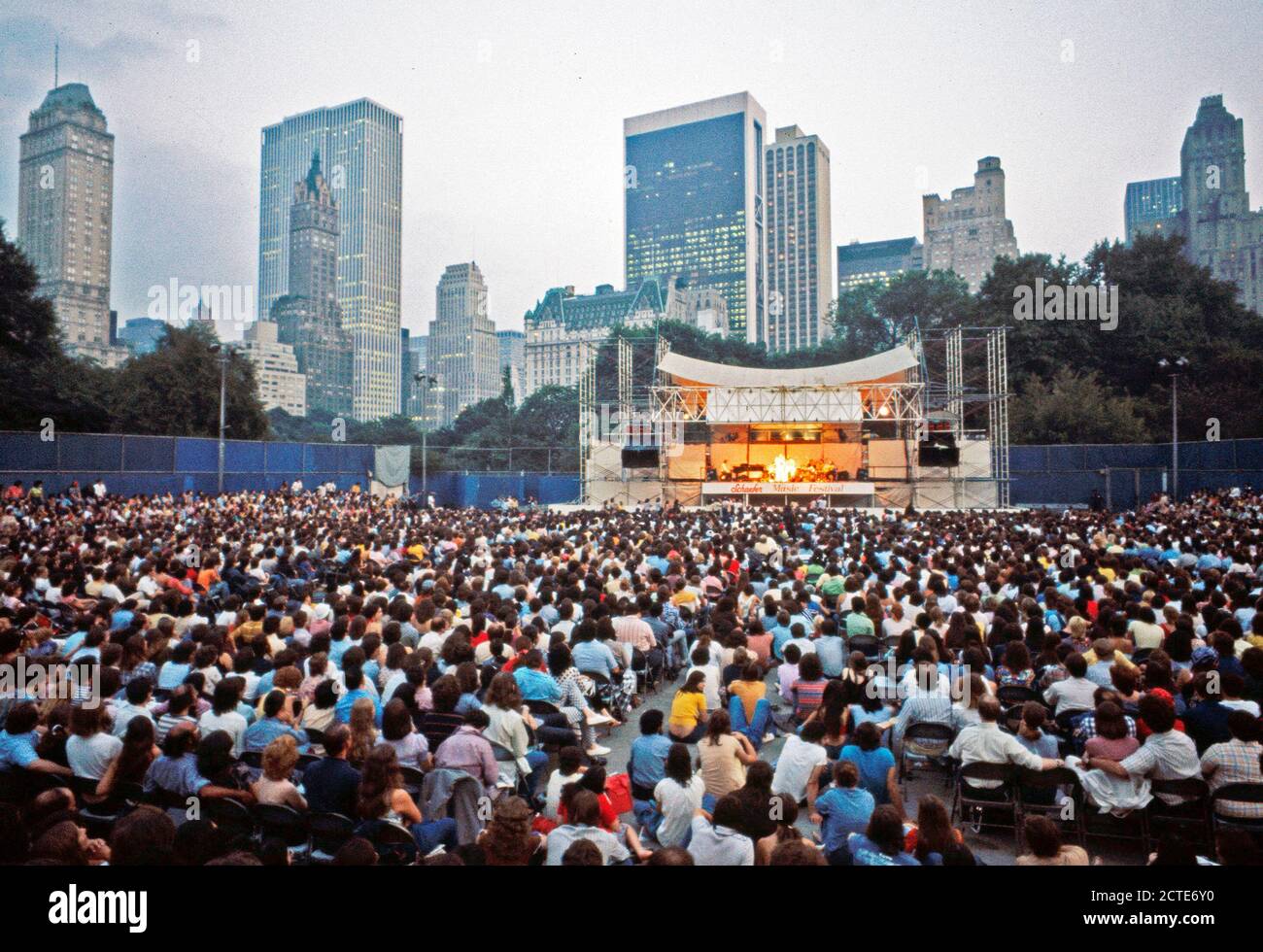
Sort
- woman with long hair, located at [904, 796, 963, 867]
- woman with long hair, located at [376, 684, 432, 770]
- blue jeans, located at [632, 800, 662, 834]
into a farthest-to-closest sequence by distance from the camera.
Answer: woman with long hair, located at [376, 684, 432, 770], blue jeans, located at [632, 800, 662, 834], woman with long hair, located at [904, 796, 963, 867]

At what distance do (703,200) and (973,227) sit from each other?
2162 inches

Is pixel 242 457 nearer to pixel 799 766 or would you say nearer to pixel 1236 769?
pixel 799 766

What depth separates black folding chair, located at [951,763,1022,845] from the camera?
4.73m

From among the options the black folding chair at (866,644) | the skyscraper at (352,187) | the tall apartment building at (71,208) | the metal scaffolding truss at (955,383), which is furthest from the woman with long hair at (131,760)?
the skyscraper at (352,187)

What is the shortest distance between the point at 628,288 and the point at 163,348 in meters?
133

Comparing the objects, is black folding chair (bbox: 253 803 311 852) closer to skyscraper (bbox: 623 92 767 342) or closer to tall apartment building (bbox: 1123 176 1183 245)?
skyscraper (bbox: 623 92 767 342)

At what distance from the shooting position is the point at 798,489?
2889cm

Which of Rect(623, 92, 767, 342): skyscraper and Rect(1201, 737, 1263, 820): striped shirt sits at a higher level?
Rect(623, 92, 767, 342): skyscraper

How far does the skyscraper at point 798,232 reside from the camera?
177 meters

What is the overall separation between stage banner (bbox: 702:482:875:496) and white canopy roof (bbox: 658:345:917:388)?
15.7 feet

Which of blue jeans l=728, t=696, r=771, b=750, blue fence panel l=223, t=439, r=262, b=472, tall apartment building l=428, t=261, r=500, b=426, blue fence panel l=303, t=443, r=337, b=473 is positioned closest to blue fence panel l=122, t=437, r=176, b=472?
blue fence panel l=223, t=439, r=262, b=472

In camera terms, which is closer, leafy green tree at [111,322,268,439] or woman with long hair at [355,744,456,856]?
woman with long hair at [355,744,456,856]

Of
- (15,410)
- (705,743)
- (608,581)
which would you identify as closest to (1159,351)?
(608,581)

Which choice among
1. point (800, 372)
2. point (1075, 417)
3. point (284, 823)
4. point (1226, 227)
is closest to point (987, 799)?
point (284, 823)
